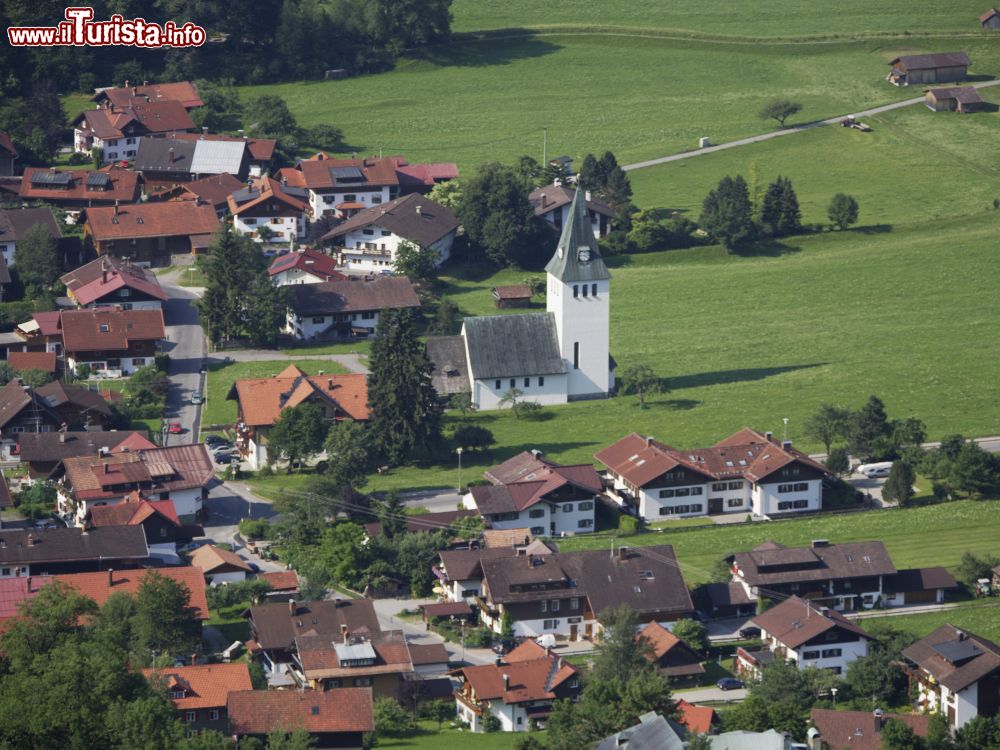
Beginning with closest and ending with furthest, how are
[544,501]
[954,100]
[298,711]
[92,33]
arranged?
[298,711], [544,501], [92,33], [954,100]

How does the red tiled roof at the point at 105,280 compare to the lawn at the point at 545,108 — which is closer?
the red tiled roof at the point at 105,280

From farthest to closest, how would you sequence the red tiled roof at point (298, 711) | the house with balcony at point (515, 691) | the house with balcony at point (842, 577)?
the house with balcony at point (842, 577) → the house with balcony at point (515, 691) → the red tiled roof at point (298, 711)

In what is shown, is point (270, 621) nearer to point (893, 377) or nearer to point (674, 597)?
point (674, 597)

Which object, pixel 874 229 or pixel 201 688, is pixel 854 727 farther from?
pixel 874 229

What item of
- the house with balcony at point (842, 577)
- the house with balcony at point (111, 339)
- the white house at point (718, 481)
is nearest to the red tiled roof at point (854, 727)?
the house with balcony at point (842, 577)

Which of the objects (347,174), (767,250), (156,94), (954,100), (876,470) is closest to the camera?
(876,470)

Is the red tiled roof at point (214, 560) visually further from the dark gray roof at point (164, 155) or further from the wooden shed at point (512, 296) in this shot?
the dark gray roof at point (164, 155)

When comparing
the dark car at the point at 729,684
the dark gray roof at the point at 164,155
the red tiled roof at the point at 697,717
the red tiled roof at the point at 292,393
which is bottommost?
the dark car at the point at 729,684

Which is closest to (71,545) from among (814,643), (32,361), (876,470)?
(32,361)
